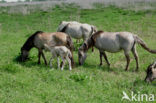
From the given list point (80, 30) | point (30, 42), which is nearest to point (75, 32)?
point (80, 30)

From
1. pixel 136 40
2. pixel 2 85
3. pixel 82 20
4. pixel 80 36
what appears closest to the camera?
pixel 2 85

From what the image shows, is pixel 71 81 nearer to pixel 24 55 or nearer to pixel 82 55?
pixel 82 55

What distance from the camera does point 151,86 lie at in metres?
6.73

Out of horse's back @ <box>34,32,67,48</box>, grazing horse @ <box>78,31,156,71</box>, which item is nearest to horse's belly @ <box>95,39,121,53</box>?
grazing horse @ <box>78,31,156,71</box>

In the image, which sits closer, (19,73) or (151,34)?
(19,73)

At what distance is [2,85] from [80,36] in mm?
6110

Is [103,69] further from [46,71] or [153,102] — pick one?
[153,102]

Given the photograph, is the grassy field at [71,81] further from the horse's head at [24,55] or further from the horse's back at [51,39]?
the horse's back at [51,39]

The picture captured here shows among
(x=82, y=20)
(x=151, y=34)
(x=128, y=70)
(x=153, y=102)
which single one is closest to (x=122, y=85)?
(x=153, y=102)

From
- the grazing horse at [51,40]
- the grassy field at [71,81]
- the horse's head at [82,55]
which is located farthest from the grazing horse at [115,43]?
the grazing horse at [51,40]

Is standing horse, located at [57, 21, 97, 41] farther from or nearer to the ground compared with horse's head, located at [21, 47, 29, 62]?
farther from the ground

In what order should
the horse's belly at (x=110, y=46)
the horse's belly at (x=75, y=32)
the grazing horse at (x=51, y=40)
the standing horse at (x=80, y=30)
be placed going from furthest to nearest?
the horse's belly at (x=75, y=32) → the standing horse at (x=80, y=30) → the grazing horse at (x=51, y=40) → the horse's belly at (x=110, y=46)

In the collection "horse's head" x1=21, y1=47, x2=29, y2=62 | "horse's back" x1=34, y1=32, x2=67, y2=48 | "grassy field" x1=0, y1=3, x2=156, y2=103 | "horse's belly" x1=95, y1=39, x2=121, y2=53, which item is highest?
"horse's back" x1=34, y1=32, x2=67, y2=48

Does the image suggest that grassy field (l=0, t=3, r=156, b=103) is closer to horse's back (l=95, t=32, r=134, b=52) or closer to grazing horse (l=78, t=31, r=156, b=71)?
grazing horse (l=78, t=31, r=156, b=71)
